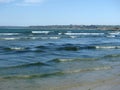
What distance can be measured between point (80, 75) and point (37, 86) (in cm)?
312

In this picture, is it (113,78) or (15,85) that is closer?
(15,85)

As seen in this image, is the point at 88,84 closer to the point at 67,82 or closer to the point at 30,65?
the point at 67,82

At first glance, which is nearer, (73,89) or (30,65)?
(73,89)

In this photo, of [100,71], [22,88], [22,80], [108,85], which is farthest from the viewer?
[100,71]

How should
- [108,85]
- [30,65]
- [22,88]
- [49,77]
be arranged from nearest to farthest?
[22,88], [108,85], [49,77], [30,65]

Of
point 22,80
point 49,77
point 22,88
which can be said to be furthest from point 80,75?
point 22,88

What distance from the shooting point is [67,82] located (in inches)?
472

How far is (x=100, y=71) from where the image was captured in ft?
48.8

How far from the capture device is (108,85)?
11539 millimetres

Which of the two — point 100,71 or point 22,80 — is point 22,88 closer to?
point 22,80

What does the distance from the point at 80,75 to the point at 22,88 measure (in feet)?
12.3

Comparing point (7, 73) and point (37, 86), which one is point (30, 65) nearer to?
point (7, 73)

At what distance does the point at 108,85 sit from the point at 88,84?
0.78 metres

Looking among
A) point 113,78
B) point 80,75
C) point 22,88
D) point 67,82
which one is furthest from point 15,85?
point 113,78
